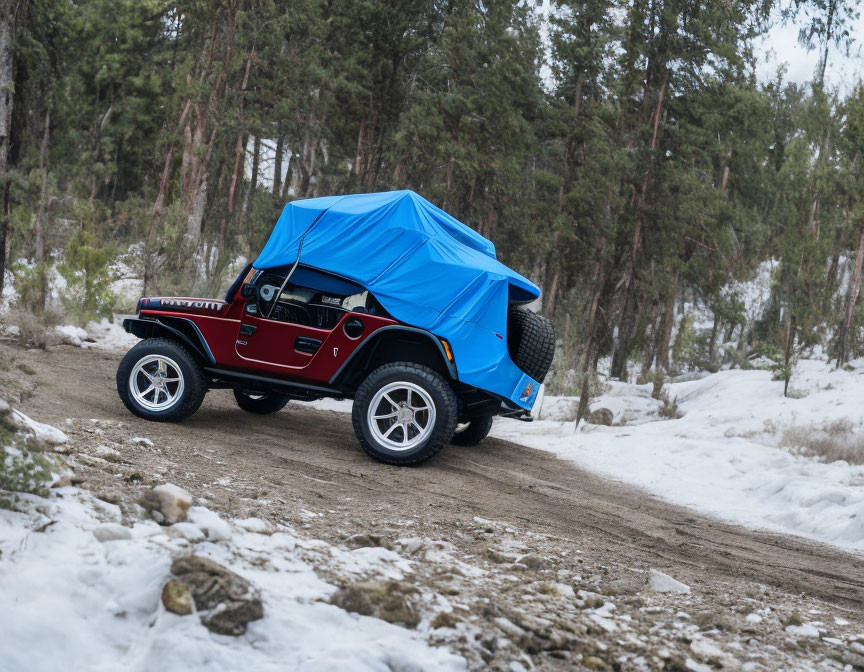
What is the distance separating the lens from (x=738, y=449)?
10.6m

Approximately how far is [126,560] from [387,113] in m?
27.2

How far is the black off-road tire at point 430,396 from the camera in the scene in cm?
701

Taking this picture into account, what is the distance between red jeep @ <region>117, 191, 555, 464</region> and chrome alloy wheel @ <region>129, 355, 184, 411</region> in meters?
0.01

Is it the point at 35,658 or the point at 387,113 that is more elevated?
the point at 387,113

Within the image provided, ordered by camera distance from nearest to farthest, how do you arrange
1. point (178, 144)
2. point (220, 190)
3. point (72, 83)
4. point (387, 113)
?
1. point (178, 144)
2. point (387, 113)
3. point (220, 190)
4. point (72, 83)

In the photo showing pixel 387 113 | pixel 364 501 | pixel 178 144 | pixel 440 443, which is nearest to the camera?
pixel 364 501

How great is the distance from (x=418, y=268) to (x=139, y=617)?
511cm

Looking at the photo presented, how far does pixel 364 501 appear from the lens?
5637mm

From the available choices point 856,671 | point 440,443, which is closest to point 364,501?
point 440,443

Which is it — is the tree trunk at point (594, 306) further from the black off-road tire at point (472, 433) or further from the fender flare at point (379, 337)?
the fender flare at point (379, 337)

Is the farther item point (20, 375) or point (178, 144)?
point (178, 144)

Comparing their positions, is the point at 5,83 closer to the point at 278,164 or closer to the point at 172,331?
the point at 172,331

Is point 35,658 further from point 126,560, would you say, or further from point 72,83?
point 72,83

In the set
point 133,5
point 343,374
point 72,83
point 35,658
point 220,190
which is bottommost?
point 35,658
